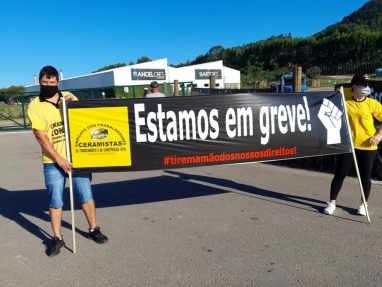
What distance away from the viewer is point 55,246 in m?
3.68

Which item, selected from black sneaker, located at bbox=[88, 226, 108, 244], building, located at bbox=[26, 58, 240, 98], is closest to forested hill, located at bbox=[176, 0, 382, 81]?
building, located at bbox=[26, 58, 240, 98]

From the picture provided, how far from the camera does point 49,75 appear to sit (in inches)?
140

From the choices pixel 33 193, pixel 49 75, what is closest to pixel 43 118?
pixel 49 75

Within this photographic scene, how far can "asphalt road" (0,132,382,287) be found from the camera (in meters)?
3.13

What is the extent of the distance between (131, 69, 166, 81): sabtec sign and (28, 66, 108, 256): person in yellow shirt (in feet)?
166

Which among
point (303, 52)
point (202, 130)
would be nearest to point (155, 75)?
point (303, 52)

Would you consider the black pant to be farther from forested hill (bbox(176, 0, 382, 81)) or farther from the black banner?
forested hill (bbox(176, 0, 382, 81))

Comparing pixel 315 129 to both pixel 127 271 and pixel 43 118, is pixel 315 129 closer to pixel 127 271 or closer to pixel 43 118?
pixel 127 271

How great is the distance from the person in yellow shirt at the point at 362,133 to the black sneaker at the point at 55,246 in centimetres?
320

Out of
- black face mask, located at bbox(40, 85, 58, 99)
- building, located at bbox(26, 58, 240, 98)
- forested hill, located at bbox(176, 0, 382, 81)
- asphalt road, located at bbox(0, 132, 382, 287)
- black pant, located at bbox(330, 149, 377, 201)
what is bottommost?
asphalt road, located at bbox(0, 132, 382, 287)

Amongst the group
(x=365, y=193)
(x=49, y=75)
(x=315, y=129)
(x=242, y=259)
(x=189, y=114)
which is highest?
(x=49, y=75)

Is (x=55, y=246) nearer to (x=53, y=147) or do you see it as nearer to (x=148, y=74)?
(x=53, y=147)

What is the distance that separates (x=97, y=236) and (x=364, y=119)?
3.46 metres

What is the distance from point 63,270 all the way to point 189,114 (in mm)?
2111
